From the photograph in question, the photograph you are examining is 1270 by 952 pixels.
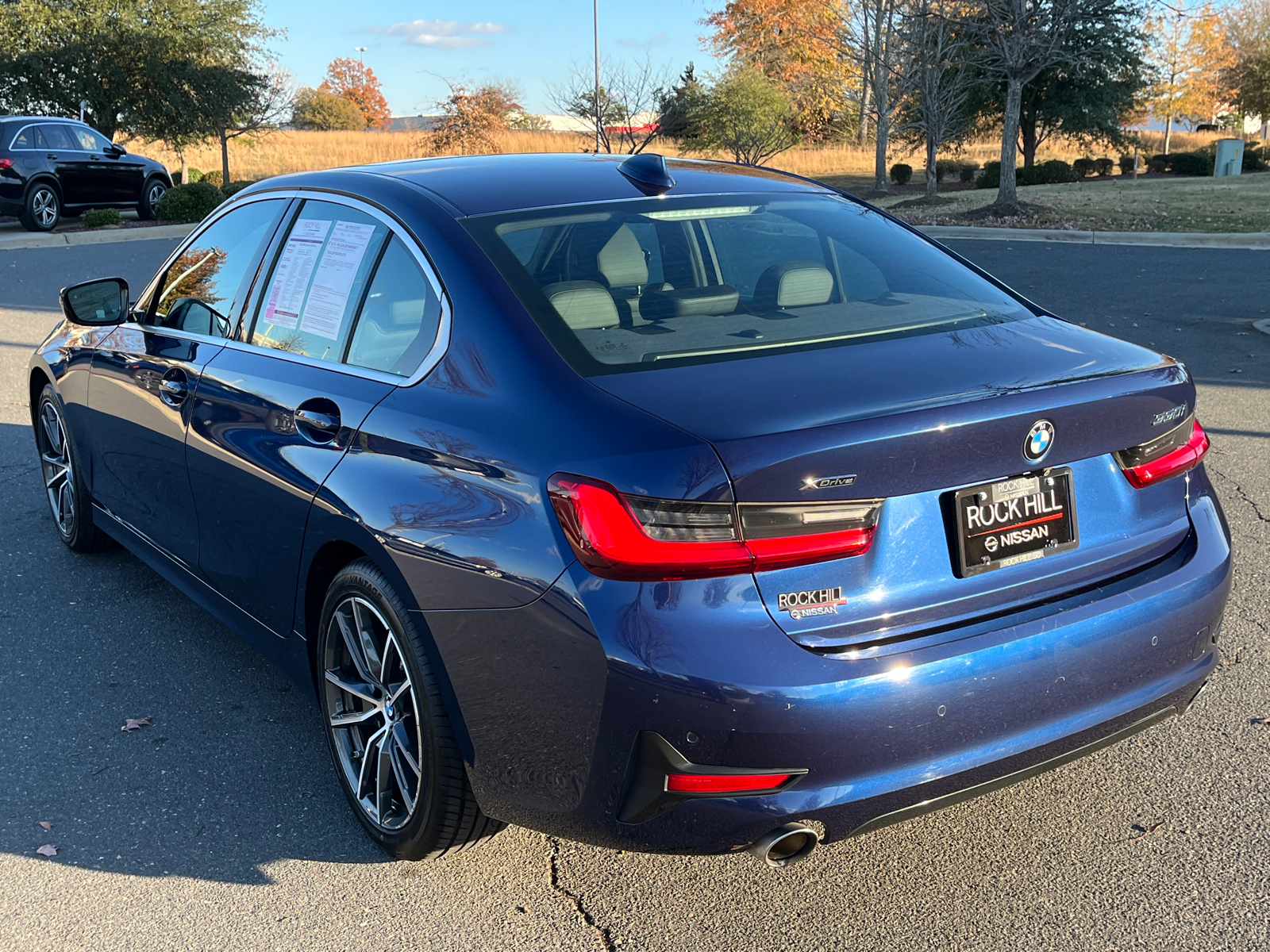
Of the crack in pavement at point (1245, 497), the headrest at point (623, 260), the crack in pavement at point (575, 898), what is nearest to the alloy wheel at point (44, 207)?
the crack in pavement at point (1245, 497)

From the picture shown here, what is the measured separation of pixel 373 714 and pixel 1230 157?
37.3 meters

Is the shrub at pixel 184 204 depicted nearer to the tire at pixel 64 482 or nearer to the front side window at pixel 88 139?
the front side window at pixel 88 139

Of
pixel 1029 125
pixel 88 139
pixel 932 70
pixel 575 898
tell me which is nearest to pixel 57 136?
pixel 88 139

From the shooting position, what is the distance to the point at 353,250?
11.1 feet

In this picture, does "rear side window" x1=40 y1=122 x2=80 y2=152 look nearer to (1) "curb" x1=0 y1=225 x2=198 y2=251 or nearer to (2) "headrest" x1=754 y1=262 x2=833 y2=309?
(1) "curb" x1=0 y1=225 x2=198 y2=251

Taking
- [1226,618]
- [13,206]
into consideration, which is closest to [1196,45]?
[13,206]

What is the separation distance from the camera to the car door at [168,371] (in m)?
3.94

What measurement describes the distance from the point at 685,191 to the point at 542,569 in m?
1.53

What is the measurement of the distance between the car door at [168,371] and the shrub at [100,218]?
71.3 feet

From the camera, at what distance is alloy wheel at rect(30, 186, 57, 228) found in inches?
907

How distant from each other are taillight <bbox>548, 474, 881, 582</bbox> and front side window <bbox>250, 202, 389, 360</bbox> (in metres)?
1.30

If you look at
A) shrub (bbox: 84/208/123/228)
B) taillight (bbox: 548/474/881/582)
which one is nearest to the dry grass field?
shrub (bbox: 84/208/123/228)

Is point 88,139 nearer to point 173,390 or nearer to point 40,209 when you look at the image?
point 40,209

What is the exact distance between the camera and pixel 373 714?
123 inches
